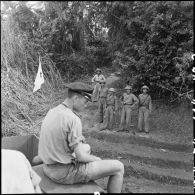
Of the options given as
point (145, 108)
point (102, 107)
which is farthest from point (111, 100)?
point (145, 108)

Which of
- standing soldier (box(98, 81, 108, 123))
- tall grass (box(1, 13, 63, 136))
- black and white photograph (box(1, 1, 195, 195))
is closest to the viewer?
black and white photograph (box(1, 1, 195, 195))

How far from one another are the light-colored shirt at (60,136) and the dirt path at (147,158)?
7.94ft

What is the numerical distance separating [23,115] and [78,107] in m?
5.70

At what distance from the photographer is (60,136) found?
2.88 meters

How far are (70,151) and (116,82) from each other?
10.1m

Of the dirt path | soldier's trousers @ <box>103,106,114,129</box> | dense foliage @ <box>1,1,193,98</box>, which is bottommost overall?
the dirt path

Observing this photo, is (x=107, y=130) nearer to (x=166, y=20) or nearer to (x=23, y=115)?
(x=23, y=115)

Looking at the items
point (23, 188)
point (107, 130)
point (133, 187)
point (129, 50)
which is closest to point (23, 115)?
point (107, 130)

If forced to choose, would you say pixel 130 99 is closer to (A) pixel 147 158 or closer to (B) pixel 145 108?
(B) pixel 145 108

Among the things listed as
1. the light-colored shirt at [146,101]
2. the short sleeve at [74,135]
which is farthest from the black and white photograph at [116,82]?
the short sleeve at [74,135]

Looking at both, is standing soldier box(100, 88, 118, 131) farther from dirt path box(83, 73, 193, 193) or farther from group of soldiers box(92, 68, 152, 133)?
dirt path box(83, 73, 193, 193)

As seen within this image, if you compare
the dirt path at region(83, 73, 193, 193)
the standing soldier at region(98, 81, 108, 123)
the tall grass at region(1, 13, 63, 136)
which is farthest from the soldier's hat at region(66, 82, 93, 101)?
the standing soldier at region(98, 81, 108, 123)

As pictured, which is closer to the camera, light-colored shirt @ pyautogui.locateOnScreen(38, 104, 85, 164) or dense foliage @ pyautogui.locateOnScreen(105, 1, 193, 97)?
light-colored shirt @ pyautogui.locateOnScreen(38, 104, 85, 164)

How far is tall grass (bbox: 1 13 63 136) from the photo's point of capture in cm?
765
